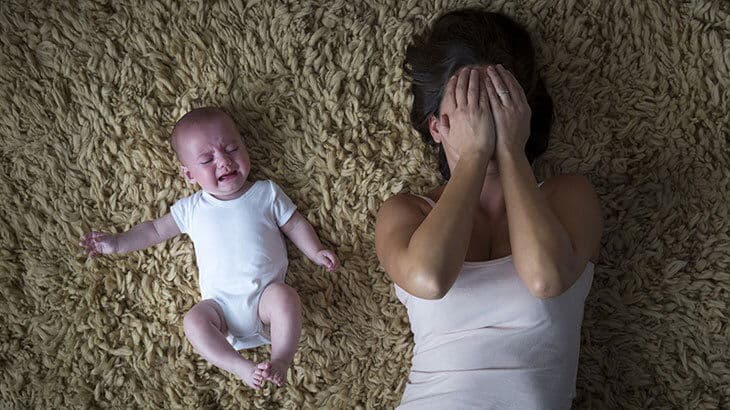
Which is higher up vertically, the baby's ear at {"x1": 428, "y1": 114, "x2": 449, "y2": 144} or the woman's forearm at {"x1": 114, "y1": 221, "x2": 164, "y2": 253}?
the baby's ear at {"x1": 428, "y1": 114, "x2": 449, "y2": 144}

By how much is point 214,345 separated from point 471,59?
0.84 metres

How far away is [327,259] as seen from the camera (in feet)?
5.46

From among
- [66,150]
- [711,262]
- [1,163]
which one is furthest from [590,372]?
[1,163]

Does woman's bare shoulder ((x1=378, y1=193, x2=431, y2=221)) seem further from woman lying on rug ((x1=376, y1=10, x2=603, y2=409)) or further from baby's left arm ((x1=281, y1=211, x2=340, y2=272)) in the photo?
baby's left arm ((x1=281, y1=211, x2=340, y2=272))

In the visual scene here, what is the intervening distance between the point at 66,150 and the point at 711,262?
1591 millimetres

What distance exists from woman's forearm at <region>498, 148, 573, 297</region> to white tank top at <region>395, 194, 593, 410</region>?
0.25ft

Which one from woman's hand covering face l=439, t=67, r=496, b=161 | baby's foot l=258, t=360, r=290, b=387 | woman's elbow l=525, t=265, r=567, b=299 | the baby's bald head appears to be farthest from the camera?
the baby's bald head

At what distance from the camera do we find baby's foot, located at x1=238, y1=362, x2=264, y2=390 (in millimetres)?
1525

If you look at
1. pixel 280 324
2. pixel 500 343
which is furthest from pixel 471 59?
pixel 280 324

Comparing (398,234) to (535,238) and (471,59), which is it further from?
(471,59)

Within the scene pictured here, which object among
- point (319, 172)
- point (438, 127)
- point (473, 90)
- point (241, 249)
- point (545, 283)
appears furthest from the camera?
point (319, 172)

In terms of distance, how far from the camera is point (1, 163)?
1.79 m

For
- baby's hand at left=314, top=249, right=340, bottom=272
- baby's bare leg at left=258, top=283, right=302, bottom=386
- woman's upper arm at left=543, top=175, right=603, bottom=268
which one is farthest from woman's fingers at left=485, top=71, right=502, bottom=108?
baby's bare leg at left=258, top=283, right=302, bottom=386

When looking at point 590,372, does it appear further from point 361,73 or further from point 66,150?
point 66,150
